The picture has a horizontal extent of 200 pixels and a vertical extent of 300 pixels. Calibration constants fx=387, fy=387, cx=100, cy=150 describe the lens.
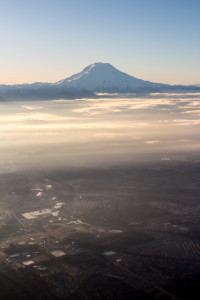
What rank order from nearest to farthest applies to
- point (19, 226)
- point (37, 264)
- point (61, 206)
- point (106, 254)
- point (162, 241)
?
point (37, 264) → point (106, 254) → point (162, 241) → point (19, 226) → point (61, 206)

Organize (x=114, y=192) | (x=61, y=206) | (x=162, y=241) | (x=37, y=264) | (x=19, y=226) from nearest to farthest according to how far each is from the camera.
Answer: (x=37, y=264), (x=162, y=241), (x=19, y=226), (x=61, y=206), (x=114, y=192)

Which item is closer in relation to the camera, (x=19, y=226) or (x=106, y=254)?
(x=106, y=254)

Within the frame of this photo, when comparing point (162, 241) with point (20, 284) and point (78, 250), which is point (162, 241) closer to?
point (78, 250)

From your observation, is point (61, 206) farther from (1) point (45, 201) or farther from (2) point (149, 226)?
(2) point (149, 226)

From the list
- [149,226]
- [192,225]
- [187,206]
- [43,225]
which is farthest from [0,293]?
[187,206]

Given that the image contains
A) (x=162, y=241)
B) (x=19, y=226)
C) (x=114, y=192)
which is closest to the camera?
(x=162, y=241)

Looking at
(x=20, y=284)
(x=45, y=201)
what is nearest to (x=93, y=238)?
(x=20, y=284)
